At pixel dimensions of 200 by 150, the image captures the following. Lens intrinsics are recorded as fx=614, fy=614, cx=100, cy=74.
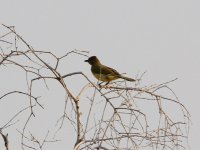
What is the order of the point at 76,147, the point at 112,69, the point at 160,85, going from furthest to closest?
the point at 112,69, the point at 160,85, the point at 76,147

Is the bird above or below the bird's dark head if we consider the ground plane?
below

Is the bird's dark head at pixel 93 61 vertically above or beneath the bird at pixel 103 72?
above

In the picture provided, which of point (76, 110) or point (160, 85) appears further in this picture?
point (160, 85)

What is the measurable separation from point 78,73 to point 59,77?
21 centimetres

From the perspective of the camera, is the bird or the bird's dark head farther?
the bird's dark head

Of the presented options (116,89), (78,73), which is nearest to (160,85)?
(116,89)

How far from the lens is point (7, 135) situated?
4332 mm

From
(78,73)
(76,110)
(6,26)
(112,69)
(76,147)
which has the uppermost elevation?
(112,69)

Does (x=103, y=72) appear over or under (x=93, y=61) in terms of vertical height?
under

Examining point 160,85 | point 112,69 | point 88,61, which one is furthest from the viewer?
point 88,61

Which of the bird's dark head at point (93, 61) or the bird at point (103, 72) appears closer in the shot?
the bird at point (103, 72)

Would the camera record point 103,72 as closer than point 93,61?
Yes

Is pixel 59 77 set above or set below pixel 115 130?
above

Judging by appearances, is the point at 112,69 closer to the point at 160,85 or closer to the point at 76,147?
the point at 160,85
